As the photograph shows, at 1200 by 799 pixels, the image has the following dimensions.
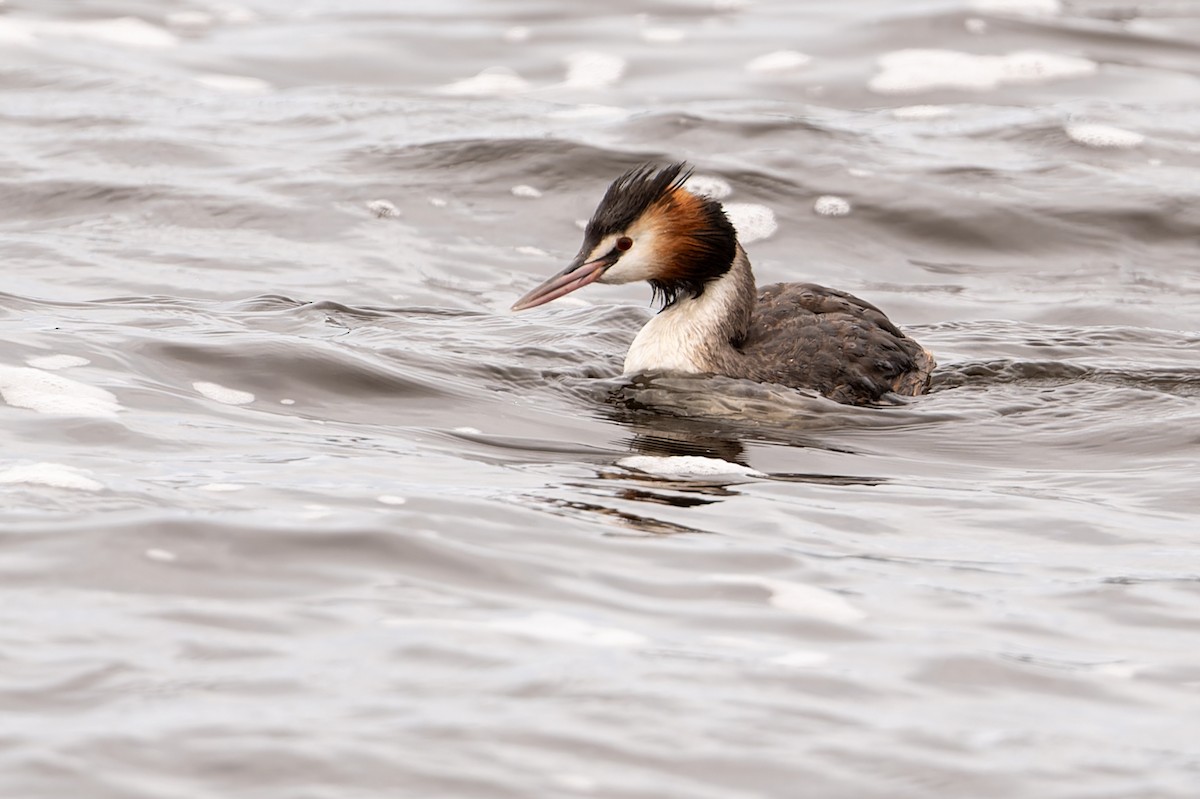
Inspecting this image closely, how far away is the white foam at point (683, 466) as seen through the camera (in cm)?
734

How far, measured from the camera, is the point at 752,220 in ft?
40.6

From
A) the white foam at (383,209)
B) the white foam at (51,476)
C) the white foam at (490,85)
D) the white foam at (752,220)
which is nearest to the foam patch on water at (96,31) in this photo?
the white foam at (490,85)

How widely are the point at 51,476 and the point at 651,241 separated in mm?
3315

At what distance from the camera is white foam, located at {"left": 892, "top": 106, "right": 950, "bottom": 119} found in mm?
14477

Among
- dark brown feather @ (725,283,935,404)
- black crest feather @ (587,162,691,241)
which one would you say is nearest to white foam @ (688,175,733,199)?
dark brown feather @ (725,283,935,404)

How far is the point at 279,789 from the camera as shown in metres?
4.26

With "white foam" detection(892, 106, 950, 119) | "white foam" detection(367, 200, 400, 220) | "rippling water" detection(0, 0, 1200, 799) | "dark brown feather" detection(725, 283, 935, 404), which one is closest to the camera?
"rippling water" detection(0, 0, 1200, 799)

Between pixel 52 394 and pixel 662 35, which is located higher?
pixel 662 35

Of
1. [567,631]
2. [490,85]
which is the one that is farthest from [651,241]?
[490,85]

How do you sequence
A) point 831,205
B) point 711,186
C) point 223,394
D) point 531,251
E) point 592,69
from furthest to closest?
point 592,69, point 711,186, point 831,205, point 531,251, point 223,394

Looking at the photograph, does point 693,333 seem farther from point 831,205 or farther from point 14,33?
point 14,33

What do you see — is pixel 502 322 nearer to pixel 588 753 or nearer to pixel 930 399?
pixel 930 399

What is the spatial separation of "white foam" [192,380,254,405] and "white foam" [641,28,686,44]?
29.2 feet

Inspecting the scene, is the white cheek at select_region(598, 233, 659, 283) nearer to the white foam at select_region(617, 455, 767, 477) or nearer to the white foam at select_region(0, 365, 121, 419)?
the white foam at select_region(617, 455, 767, 477)
